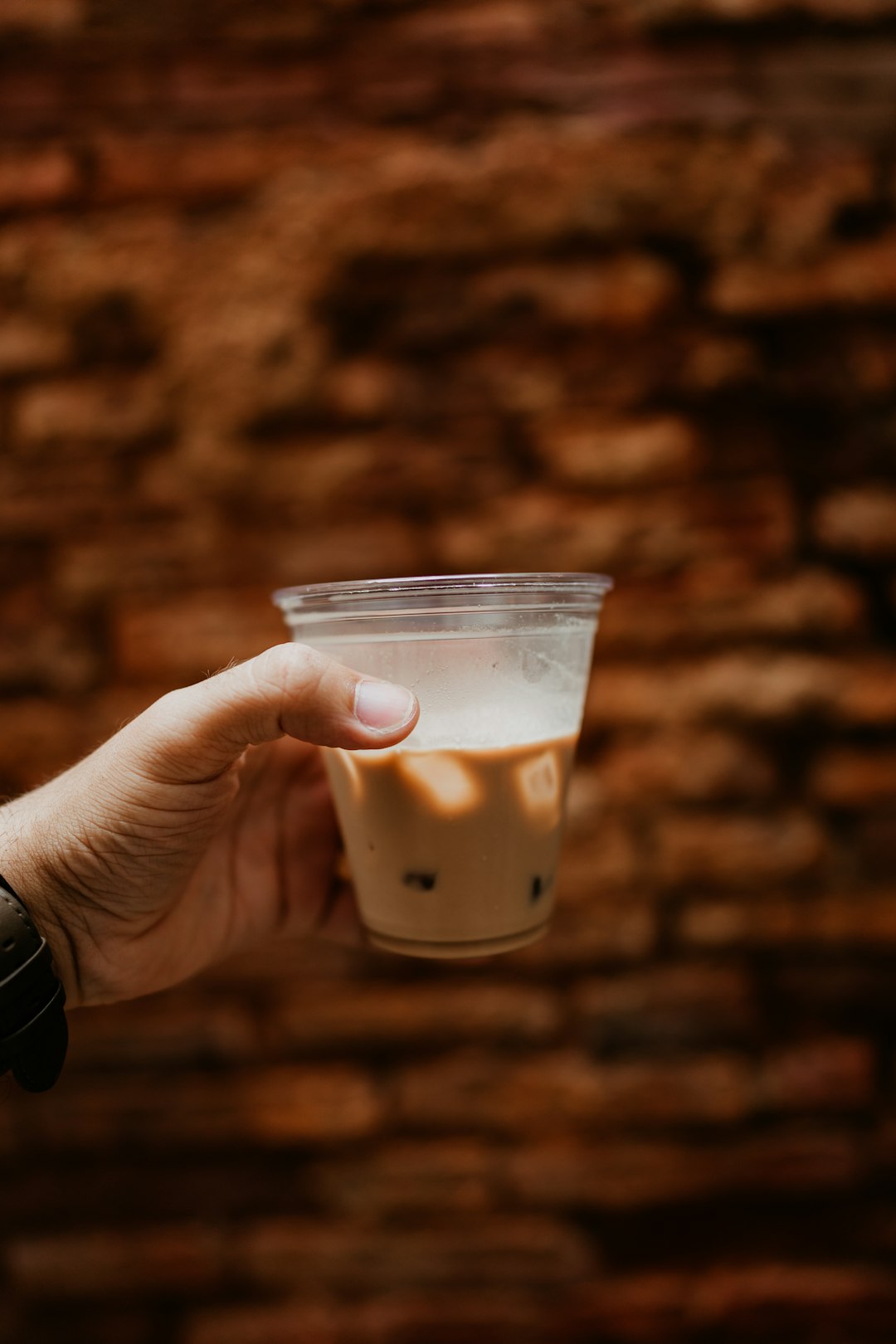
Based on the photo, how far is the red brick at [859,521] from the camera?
116 centimetres

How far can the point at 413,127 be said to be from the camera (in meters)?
1.12

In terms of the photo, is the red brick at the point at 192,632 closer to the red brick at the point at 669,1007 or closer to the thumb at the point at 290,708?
the thumb at the point at 290,708

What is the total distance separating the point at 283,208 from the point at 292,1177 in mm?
1273

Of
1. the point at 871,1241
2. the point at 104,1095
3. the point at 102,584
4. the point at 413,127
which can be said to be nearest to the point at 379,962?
the point at 104,1095

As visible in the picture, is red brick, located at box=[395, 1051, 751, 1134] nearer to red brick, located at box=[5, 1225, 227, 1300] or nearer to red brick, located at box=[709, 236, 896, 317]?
red brick, located at box=[5, 1225, 227, 1300]

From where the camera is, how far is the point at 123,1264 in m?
1.23

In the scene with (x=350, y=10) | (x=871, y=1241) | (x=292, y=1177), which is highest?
(x=350, y=10)

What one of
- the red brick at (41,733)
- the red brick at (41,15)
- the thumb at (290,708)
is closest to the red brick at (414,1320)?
the red brick at (41,733)

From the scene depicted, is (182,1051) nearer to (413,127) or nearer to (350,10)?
(413,127)

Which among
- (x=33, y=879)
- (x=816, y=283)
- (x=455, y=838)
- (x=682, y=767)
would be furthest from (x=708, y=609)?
(x=33, y=879)

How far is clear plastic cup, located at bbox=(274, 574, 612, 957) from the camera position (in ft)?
2.26

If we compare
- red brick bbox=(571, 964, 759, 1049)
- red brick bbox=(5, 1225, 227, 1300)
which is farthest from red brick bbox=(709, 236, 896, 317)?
red brick bbox=(5, 1225, 227, 1300)

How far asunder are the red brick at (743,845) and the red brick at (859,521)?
356 millimetres

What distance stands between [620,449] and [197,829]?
0.72 metres
